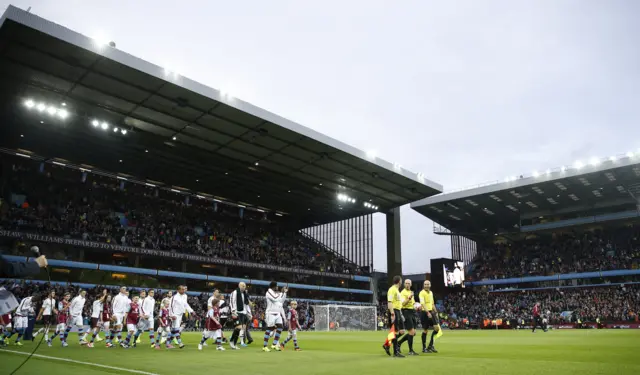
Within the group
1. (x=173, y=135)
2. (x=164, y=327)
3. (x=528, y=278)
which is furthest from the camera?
(x=528, y=278)

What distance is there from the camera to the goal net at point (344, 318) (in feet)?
153

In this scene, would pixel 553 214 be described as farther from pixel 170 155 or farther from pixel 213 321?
pixel 213 321

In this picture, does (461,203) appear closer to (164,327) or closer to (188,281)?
(188,281)

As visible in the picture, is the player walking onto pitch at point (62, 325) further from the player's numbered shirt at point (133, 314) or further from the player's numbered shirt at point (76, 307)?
the player's numbered shirt at point (133, 314)

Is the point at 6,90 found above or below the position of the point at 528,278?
above

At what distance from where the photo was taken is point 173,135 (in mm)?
35375

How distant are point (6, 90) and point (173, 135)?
34.7ft

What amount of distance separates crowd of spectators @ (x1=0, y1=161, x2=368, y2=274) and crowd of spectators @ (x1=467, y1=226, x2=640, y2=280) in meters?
18.6

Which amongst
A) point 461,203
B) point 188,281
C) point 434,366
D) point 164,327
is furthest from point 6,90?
point 461,203

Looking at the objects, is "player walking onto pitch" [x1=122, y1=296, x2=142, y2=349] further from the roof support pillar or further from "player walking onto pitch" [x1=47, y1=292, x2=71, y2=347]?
the roof support pillar

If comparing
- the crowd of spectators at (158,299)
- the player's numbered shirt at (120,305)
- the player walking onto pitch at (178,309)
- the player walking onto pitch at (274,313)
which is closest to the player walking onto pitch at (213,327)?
the player walking onto pitch at (178,309)

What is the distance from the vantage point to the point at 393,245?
53.2 m

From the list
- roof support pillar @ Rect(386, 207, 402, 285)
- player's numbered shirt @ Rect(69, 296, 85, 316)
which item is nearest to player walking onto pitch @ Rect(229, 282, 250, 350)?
player's numbered shirt @ Rect(69, 296, 85, 316)

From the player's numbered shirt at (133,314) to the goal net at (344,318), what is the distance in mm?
30825
